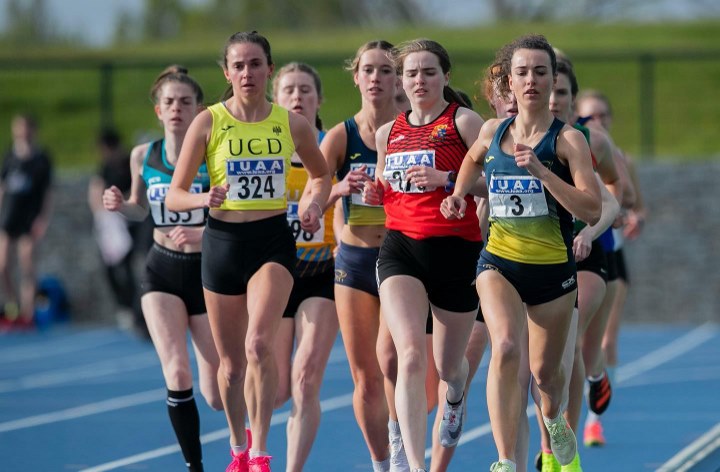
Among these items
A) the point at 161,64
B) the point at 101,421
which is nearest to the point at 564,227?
the point at 101,421

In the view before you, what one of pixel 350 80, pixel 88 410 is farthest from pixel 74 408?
pixel 350 80

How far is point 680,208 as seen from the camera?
1992 centimetres

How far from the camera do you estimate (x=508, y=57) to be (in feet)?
23.6

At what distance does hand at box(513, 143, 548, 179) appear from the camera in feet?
21.4

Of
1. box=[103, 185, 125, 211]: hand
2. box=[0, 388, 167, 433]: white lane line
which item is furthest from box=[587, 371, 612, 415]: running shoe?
box=[0, 388, 167, 433]: white lane line

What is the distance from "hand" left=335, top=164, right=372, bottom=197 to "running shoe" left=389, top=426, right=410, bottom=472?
134 cm

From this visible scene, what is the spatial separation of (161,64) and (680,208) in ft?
27.0

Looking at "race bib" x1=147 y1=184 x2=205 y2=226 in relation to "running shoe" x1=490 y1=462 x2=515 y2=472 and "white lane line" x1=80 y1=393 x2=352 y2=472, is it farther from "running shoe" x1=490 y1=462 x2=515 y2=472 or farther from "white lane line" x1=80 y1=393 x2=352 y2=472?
"running shoe" x1=490 y1=462 x2=515 y2=472

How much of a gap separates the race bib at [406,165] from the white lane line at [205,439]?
3011 mm

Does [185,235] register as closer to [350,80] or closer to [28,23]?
[350,80]

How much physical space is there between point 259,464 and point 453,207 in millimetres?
1729

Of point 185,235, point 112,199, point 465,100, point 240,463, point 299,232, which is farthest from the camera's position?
point 299,232

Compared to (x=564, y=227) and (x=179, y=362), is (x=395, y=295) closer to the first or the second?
(x=564, y=227)

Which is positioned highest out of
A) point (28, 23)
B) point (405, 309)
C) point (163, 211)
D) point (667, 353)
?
point (28, 23)
